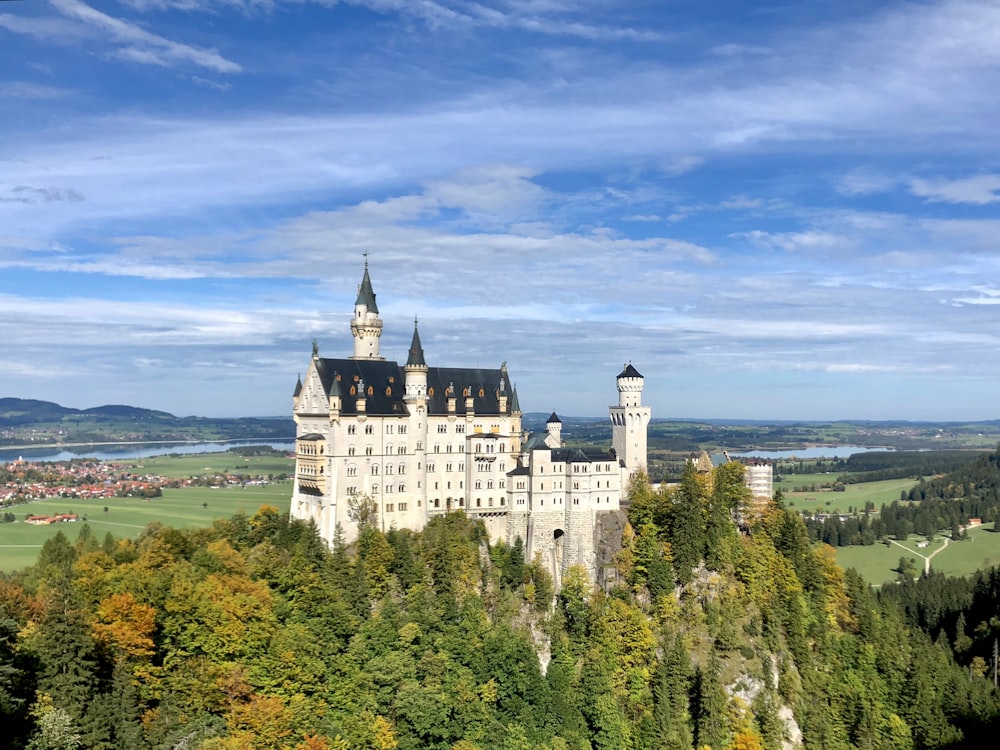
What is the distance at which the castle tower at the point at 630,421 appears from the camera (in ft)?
303

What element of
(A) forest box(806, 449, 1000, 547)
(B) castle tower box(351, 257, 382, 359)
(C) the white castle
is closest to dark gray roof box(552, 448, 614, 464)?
(C) the white castle

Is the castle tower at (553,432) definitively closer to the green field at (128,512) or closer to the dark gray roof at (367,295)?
the dark gray roof at (367,295)

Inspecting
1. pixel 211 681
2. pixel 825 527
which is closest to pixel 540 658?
pixel 211 681

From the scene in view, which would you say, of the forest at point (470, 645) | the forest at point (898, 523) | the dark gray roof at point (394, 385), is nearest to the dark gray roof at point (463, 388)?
the dark gray roof at point (394, 385)

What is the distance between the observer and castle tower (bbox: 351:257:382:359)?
3487 inches

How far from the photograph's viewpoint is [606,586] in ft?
275

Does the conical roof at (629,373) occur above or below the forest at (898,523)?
above

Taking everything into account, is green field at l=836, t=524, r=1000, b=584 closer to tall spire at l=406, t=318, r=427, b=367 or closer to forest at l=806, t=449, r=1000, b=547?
forest at l=806, t=449, r=1000, b=547

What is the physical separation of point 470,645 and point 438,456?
20381 mm

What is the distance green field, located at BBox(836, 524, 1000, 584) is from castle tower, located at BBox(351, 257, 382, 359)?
95312 millimetres

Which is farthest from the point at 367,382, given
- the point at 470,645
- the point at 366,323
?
the point at 470,645

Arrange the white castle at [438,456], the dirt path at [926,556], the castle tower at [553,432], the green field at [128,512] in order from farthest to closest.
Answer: the dirt path at [926,556], the green field at [128,512], the castle tower at [553,432], the white castle at [438,456]

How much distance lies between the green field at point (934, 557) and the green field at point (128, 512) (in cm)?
9806

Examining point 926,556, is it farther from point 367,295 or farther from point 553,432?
point 367,295
